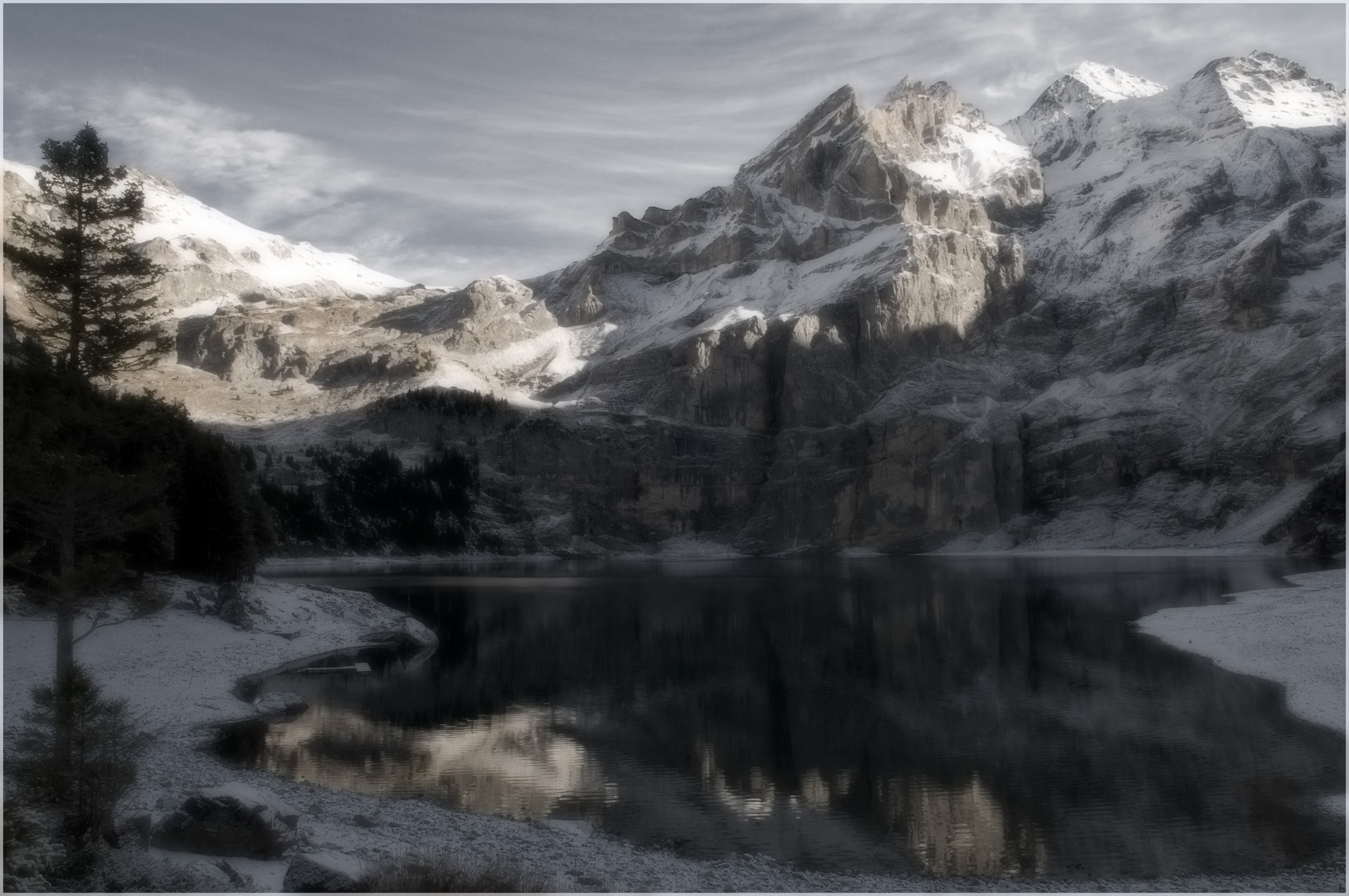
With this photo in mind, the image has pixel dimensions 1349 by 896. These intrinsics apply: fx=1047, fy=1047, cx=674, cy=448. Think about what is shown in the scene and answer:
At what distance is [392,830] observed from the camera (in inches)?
826

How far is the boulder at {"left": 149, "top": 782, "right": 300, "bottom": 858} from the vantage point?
1792cm

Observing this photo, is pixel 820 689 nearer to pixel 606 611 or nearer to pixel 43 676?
pixel 43 676

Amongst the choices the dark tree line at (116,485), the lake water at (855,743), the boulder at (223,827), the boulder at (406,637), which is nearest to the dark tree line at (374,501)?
the dark tree line at (116,485)

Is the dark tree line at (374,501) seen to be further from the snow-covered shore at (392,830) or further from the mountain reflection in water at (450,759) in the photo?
the mountain reflection in water at (450,759)

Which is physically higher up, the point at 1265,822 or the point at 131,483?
the point at 131,483

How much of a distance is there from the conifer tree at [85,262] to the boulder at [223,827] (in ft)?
87.4

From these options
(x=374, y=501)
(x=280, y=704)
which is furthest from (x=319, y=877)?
(x=374, y=501)

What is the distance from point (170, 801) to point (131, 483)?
7.99 metres

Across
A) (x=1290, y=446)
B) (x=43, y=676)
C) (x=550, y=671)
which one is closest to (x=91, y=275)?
(x=43, y=676)

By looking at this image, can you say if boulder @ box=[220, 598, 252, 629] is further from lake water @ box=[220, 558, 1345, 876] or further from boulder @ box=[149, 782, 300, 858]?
boulder @ box=[149, 782, 300, 858]

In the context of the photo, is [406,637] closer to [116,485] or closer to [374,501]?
[116,485]

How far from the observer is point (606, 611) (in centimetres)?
6969

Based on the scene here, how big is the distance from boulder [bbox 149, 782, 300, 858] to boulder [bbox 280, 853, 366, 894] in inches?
52.4

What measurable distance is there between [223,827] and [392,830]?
378 cm
